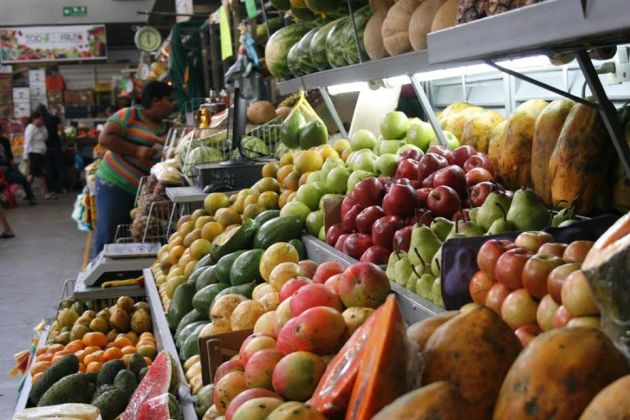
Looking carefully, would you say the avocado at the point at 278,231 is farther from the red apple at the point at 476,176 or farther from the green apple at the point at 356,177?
the red apple at the point at 476,176

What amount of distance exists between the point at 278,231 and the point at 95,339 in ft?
4.66

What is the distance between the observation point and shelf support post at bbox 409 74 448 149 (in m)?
3.16

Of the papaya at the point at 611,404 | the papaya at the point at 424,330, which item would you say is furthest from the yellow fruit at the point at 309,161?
the papaya at the point at 611,404

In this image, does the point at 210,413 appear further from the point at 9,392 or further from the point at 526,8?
the point at 9,392

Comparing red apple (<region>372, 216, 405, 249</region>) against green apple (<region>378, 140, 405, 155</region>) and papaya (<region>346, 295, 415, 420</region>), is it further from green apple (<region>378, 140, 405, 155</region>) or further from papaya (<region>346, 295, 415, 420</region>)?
papaya (<region>346, 295, 415, 420</region>)

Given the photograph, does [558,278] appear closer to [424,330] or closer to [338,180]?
[424,330]

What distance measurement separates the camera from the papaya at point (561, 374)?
1.07 metres

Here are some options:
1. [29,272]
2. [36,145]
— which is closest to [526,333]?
[29,272]

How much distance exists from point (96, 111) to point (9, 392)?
20292 mm

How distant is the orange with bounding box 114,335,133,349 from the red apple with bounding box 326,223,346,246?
5.08 feet

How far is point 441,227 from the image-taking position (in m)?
2.56

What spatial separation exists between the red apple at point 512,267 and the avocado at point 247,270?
5.32ft

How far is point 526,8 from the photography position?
1489 millimetres

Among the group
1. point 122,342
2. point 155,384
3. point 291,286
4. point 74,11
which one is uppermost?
point 74,11
